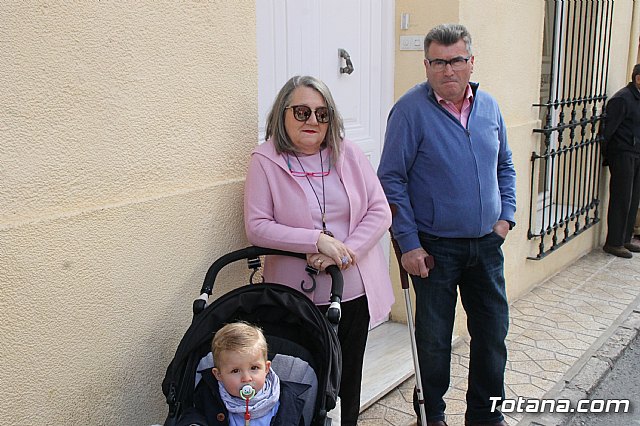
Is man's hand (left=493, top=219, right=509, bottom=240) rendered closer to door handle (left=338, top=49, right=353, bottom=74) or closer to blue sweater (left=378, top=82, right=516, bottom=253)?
blue sweater (left=378, top=82, right=516, bottom=253)

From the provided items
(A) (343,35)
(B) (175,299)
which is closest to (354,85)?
(A) (343,35)

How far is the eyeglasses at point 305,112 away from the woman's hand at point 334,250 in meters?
0.49

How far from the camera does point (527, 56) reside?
555cm

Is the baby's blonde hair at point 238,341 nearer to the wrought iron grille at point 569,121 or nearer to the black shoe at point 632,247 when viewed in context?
the wrought iron grille at point 569,121

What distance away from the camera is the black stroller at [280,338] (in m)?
2.42

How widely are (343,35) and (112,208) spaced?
7.06ft

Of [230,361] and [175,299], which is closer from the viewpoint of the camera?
[230,361]

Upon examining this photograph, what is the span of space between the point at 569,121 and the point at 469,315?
3.82 m

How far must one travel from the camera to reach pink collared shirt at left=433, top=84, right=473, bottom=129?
3.35 metres

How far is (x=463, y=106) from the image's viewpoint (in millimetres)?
3385

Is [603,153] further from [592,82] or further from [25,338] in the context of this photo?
[25,338]

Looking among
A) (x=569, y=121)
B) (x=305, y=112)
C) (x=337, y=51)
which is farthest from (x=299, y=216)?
(x=569, y=121)

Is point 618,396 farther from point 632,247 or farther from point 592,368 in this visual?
point 632,247

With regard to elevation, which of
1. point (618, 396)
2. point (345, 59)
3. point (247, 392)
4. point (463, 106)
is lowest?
point (618, 396)
